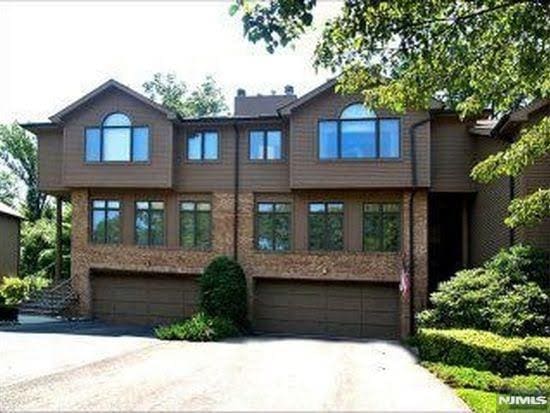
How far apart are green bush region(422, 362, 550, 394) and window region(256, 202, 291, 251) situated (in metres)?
11.2

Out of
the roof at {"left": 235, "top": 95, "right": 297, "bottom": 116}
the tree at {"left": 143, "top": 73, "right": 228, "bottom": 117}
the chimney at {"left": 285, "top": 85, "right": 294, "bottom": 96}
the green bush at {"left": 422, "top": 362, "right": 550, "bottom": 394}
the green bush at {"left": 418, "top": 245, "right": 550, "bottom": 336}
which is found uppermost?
the tree at {"left": 143, "top": 73, "right": 228, "bottom": 117}

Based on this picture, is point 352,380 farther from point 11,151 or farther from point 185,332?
point 11,151

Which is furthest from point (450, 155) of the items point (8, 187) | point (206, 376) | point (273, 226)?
point (8, 187)

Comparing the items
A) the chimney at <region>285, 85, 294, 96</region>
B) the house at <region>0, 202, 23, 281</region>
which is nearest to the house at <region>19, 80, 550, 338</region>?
the chimney at <region>285, 85, 294, 96</region>

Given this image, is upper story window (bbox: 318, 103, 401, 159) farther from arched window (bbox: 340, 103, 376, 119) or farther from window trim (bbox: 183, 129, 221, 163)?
window trim (bbox: 183, 129, 221, 163)

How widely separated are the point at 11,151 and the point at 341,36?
53625mm

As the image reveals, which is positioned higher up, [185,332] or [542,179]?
[542,179]

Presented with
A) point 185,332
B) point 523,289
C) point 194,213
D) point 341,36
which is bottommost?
point 185,332

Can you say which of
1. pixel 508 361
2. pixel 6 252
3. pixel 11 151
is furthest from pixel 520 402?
pixel 11 151

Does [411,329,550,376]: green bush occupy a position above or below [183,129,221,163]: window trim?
below

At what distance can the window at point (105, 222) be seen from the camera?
90.4 ft

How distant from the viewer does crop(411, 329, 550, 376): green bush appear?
15.3 m

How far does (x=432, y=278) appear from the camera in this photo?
89.3ft

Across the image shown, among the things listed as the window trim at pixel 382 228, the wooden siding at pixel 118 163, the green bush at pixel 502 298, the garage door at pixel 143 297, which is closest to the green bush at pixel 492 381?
the green bush at pixel 502 298
